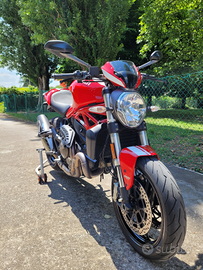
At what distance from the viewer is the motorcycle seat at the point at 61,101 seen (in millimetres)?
2984

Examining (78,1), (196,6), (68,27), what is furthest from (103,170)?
(196,6)

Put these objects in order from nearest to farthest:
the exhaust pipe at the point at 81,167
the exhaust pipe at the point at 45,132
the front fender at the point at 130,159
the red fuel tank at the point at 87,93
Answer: the front fender at the point at 130,159 → the red fuel tank at the point at 87,93 → the exhaust pipe at the point at 81,167 → the exhaust pipe at the point at 45,132

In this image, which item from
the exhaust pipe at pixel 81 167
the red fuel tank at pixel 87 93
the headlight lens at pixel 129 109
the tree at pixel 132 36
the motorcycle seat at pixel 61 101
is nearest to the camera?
the headlight lens at pixel 129 109

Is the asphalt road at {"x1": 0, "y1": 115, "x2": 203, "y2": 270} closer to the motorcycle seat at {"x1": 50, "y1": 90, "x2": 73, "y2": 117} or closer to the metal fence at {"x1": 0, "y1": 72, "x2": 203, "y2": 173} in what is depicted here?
the motorcycle seat at {"x1": 50, "y1": 90, "x2": 73, "y2": 117}

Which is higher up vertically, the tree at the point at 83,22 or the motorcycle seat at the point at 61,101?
the tree at the point at 83,22

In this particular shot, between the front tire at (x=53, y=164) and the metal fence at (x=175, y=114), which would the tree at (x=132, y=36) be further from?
the front tire at (x=53, y=164)

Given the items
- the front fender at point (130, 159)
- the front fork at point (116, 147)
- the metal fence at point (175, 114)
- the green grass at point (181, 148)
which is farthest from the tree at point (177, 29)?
the front fender at point (130, 159)

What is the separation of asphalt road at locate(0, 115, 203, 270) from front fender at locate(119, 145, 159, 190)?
2.21ft

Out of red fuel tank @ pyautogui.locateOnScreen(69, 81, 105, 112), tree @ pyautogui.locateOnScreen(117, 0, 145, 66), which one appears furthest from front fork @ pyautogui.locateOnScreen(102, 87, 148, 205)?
tree @ pyautogui.locateOnScreen(117, 0, 145, 66)

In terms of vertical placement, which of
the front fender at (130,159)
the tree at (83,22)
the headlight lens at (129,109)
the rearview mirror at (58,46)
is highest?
the tree at (83,22)

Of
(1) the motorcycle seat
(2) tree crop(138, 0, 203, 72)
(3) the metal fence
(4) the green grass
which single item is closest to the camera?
(1) the motorcycle seat

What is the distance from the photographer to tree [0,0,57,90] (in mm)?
14617

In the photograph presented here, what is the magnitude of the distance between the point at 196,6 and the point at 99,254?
1208cm

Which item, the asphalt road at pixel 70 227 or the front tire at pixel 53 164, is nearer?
the asphalt road at pixel 70 227
